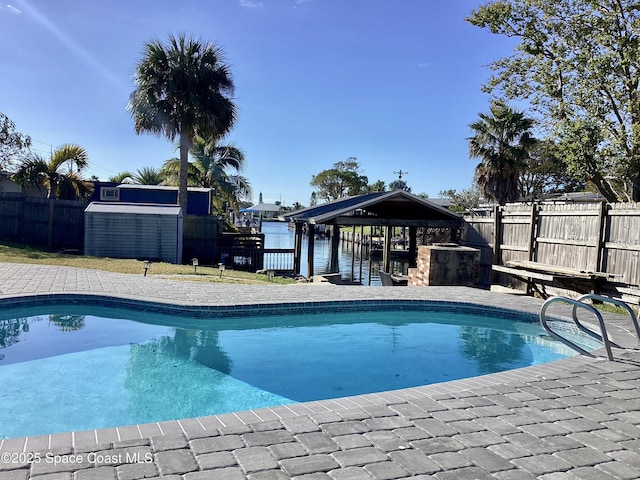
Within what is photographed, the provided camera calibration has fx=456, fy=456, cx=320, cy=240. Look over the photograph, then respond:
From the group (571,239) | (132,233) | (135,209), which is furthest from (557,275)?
(135,209)

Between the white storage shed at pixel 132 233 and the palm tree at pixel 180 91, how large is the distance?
2635 mm

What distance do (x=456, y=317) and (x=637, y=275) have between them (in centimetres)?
381

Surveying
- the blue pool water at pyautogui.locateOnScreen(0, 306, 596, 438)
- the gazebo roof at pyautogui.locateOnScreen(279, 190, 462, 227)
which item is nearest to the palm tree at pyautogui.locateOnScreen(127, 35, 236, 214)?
the gazebo roof at pyautogui.locateOnScreen(279, 190, 462, 227)

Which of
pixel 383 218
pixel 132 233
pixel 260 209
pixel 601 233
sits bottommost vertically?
pixel 132 233

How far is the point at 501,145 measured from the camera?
79.3 ft

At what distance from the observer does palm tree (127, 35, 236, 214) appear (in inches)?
835

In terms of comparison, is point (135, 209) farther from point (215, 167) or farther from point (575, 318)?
point (575, 318)

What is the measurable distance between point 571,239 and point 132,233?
15.7 m

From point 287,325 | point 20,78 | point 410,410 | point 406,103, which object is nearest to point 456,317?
point 287,325

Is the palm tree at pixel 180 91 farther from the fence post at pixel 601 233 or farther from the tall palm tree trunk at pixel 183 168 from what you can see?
the fence post at pixel 601 233

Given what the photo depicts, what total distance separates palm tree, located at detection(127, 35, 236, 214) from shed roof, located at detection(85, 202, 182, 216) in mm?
1668

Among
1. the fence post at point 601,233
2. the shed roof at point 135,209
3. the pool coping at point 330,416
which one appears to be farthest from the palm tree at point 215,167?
the pool coping at point 330,416

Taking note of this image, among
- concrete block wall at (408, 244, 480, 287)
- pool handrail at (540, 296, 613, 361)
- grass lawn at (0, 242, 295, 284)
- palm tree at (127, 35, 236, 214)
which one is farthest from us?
palm tree at (127, 35, 236, 214)

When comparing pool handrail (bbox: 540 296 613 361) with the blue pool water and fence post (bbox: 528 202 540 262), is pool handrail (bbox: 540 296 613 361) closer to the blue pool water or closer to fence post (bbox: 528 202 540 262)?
the blue pool water
